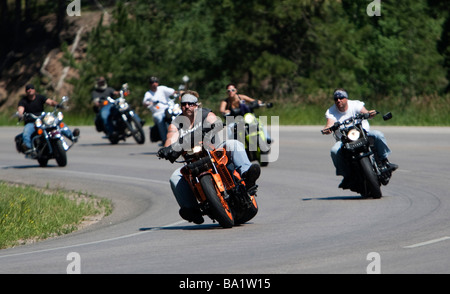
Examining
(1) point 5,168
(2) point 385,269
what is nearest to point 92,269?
(2) point 385,269

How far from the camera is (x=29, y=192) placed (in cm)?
1675

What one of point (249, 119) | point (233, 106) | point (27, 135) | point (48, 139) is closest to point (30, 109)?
point (27, 135)

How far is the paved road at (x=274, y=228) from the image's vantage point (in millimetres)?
8984

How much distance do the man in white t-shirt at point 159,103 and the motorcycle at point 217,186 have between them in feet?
40.9

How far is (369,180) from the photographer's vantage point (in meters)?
14.0

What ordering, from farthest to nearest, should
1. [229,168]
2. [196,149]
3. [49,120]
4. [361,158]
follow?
[49,120] < [361,158] < [229,168] < [196,149]

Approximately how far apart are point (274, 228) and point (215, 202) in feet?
2.72

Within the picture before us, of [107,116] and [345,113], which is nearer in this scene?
[345,113]

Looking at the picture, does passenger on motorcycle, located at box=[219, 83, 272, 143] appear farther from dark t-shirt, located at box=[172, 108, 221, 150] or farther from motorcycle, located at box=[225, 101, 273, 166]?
dark t-shirt, located at box=[172, 108, 221, 150]

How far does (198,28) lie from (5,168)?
2574cm

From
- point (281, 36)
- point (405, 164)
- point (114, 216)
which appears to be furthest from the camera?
point (281, 36)

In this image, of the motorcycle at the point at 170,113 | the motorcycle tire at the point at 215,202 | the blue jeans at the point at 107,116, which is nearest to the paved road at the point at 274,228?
the motorcycle tire at the point at 215,202

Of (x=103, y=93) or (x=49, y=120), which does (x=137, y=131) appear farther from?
(x=49, y=120)
